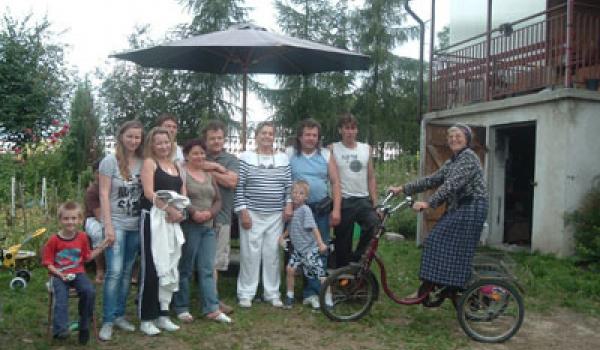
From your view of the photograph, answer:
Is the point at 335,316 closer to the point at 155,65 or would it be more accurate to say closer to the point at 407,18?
the point at 155,65

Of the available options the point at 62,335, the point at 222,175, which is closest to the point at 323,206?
the point at 222,175

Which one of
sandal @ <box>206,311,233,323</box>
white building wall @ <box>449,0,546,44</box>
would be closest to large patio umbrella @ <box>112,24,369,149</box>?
sandal @ <box>206,311,233,323</box>

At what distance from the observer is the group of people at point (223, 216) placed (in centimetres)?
428

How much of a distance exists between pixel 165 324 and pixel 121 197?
3.45 feet

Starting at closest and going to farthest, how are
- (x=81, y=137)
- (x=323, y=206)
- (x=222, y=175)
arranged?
(x=222, y=175) < (x=323, y=206) < (x=81, y=137)

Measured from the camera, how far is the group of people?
4.28m

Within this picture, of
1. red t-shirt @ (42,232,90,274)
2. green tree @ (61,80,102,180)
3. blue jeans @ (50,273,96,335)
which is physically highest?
green tree @ (61,80,102,180)

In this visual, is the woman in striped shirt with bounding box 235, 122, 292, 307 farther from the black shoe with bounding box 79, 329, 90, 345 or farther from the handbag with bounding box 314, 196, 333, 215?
the black shoe with bounding box 79, 329, 90, 345

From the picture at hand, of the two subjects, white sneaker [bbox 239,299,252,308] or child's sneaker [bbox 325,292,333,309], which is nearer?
child's sneaker [bbox 325,292,333,309]

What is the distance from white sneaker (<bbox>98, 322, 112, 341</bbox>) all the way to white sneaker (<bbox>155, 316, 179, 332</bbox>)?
1.24ft

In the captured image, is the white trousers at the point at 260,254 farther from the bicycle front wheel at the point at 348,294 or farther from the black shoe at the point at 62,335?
the black shoe at the point at 62,335

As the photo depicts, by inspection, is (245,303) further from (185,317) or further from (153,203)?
(153,203)

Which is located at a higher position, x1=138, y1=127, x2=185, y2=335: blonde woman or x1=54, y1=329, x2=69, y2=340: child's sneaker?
x1=138, y1=127, x2=185, y2=335: blonde woman

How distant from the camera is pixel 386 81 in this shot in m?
20.3
